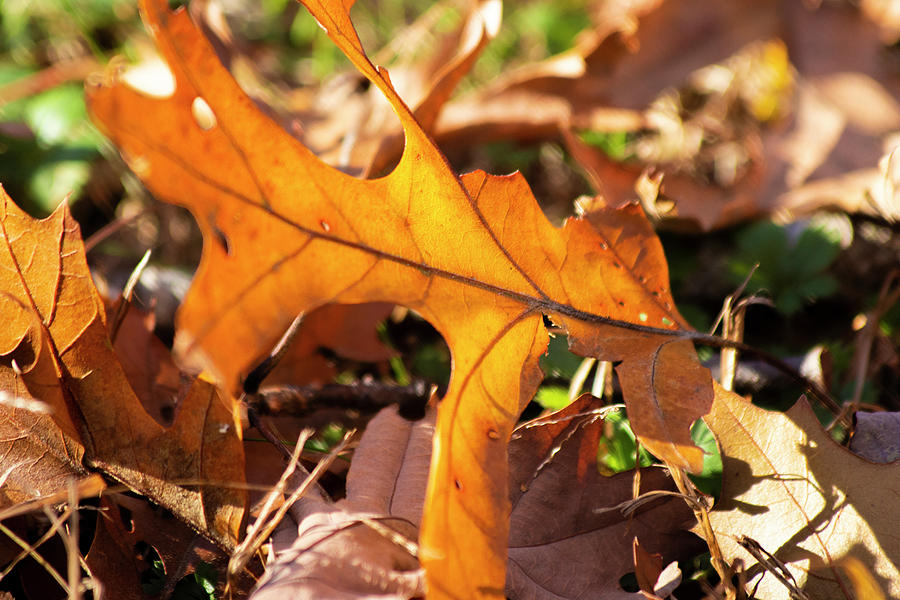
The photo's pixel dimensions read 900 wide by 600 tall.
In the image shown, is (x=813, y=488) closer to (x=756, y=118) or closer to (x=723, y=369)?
(x=723, y=369)

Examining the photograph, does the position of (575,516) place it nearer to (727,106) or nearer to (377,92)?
(377,92)

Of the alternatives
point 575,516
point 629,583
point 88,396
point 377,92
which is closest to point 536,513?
point 575,516

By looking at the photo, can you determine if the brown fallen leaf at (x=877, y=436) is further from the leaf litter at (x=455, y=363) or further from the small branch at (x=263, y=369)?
the small branch at (x=263, y=369)

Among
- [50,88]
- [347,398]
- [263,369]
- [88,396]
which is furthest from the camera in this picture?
[50,88]

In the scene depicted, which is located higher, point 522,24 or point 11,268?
point 11,268

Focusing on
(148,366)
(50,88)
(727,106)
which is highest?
(50,88)

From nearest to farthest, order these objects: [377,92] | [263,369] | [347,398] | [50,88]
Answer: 1. [263,369]
2. [347,398]
3. [377,92]
4. [50,88]

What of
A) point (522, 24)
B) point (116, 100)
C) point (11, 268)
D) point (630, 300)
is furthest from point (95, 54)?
point (630, 300)

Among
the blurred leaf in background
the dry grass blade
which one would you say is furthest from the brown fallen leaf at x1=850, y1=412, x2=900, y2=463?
the blurred leaf in background
